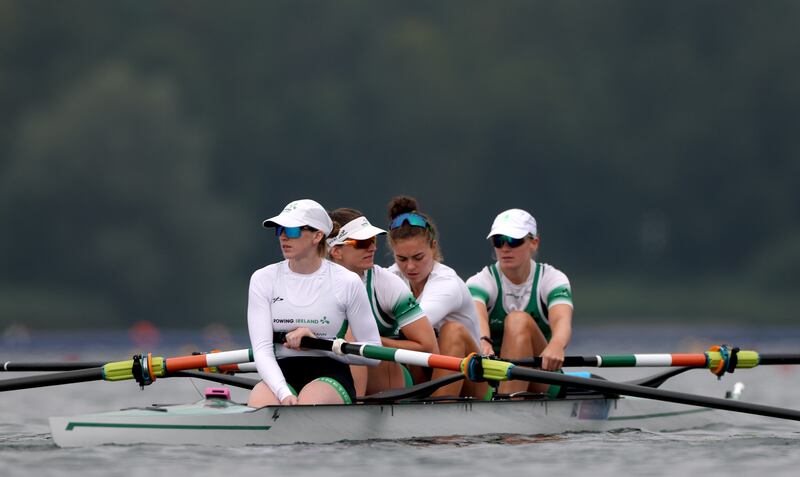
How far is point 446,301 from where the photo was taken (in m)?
11.4

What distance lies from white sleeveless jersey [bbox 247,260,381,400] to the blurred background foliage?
42373 millimetres

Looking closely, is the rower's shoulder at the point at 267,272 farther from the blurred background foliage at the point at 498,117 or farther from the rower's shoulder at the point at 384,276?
the blurred background foliage at the point at 498,117

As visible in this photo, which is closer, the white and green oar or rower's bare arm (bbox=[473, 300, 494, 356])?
the white and green oar

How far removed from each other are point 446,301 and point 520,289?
1.27 m

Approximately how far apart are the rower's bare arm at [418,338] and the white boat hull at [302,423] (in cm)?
45

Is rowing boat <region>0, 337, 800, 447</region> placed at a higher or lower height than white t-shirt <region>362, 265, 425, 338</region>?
lower

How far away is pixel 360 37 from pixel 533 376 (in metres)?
55.0

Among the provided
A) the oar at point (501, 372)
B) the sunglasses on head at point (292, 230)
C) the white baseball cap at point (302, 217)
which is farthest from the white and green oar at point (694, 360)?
the sunglasses on head at point (292, 230)

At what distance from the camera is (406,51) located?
63.1m

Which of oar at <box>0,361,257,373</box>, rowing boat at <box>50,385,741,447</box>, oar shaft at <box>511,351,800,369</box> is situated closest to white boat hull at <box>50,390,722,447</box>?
rowing boat at <box>50,385,741,447</box>

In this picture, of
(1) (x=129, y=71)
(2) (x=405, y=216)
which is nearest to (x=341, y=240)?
(2) (x=405, y=216)

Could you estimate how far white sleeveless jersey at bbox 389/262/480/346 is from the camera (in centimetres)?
1138

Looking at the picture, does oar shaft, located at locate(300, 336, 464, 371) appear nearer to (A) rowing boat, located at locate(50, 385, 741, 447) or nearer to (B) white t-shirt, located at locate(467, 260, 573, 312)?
(A) rowing boat, located at locate(50, 385, 741, 447)

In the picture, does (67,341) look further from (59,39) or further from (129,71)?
(59,39)
